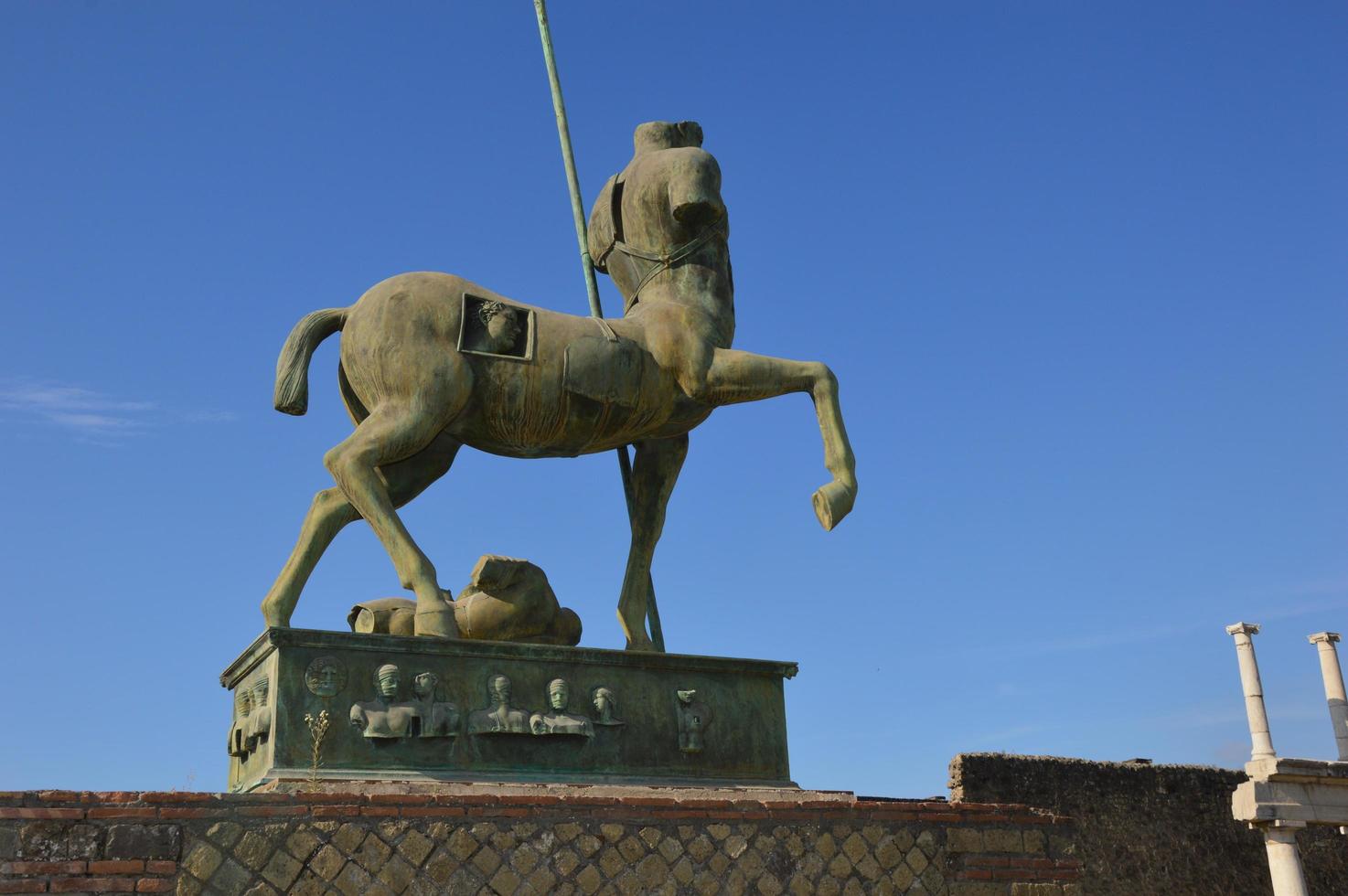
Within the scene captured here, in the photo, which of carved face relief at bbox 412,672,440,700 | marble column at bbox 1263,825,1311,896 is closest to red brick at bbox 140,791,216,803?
carved face relief at bbox 412,672,440,700

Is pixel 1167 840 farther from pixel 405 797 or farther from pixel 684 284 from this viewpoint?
pixel 405 797

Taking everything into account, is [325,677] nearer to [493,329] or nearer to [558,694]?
[558,694]

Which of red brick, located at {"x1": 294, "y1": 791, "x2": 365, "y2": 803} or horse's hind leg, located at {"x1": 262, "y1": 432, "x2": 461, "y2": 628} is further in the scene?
horse's hind leg, located at {"x1": 262, "y1": 432, "x2": 461, "y2": 628}

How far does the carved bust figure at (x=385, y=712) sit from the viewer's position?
21.9 feet

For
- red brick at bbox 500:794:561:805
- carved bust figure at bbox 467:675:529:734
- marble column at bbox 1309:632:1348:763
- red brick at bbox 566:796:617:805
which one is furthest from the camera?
marble column at bbox 1309:632:1348:763

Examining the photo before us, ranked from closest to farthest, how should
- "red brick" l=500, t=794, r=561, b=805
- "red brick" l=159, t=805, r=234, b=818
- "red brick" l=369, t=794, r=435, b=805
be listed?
"red brick" l=159, t=805, r=234, b=818, "red brick" l=369, t=794, r=435, b=805, "red brick" l=500, t=794, r=561, b=805

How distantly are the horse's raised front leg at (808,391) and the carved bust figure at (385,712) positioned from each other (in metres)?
2.29

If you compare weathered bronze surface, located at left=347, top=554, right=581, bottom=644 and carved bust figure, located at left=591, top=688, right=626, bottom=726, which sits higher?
weathered bronze surface, located at left=347, top=554, right=581, bottom=644

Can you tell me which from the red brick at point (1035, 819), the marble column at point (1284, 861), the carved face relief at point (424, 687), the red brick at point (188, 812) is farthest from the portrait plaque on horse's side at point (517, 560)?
the marble column at point (1284, 861)

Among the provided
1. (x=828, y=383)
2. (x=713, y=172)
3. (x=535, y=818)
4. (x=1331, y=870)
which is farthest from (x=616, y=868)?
(x=1331, y=870)

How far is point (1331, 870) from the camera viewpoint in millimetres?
21484

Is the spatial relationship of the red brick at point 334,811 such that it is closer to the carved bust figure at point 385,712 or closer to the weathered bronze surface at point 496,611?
the carved bust figure at point 385,712

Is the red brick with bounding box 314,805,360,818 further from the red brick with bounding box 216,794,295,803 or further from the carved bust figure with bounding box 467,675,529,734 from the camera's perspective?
the carved bust figure with bounding box 467,675,529,734

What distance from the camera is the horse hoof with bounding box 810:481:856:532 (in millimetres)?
7797
